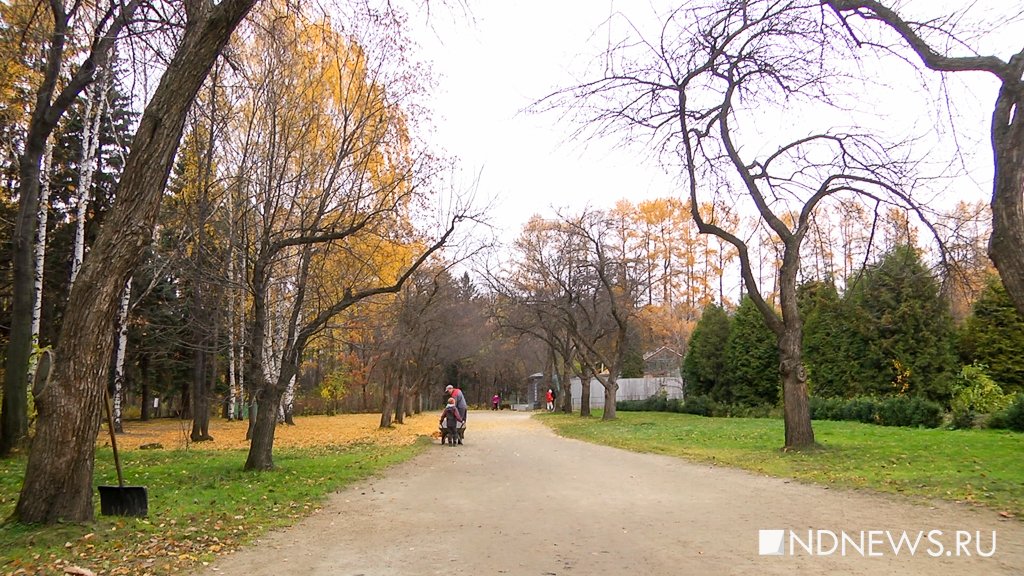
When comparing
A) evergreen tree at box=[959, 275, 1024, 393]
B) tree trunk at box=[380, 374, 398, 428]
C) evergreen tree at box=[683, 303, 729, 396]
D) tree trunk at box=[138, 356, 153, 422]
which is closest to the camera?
evergreen tree at box=[959, 275, 1024, 393]

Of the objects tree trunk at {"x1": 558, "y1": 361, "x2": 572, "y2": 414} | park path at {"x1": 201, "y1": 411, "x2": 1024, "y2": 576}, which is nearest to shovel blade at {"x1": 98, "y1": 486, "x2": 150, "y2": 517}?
park path at {"x1": 201, "y1": 411, "x2": 1024, "y2": 576}

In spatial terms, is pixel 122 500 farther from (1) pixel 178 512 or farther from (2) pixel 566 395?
(2) pixel 566 395

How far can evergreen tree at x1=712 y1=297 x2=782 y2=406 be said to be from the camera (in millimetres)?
32438

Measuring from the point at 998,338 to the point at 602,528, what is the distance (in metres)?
21.5

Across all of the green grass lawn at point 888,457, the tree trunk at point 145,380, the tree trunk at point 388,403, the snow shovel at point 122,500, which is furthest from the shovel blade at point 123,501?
the tree trunk at point 145,380

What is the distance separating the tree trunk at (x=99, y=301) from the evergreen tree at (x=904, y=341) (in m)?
21.4

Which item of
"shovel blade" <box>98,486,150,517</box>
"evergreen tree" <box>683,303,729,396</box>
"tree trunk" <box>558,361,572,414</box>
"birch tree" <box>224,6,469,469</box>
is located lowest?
"tree trunk" <box>558,361,572,414</box>

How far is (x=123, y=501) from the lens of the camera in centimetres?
727

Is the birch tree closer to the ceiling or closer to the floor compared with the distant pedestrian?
closer to the ceiling

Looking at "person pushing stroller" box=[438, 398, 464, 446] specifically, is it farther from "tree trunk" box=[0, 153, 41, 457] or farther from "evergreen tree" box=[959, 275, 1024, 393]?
"evergreen tree" box=[959, 275, 1024, 393]

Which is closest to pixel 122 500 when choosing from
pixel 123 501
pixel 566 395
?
pixel 123 501

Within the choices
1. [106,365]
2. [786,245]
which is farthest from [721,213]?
[106,365]

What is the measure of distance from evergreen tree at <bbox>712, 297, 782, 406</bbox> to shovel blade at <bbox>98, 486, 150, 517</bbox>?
29.7m

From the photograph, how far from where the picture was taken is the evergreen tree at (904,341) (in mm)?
22734
